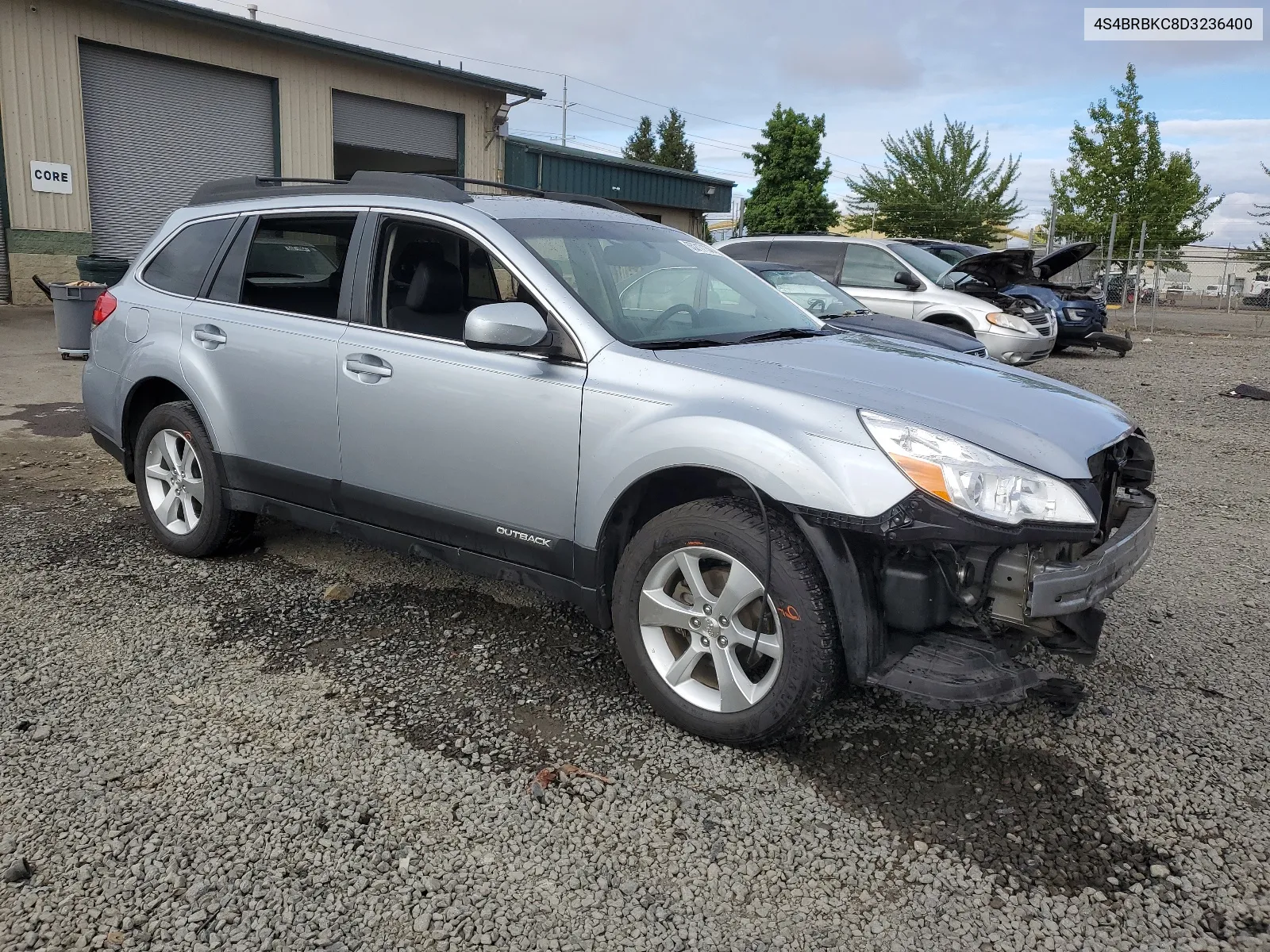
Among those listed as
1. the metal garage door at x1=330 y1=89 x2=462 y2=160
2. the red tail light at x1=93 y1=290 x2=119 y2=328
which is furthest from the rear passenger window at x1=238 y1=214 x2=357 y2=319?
the metal garage door at x1=330 y1=89 x2=462 y2=160

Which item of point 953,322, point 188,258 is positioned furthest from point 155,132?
point 188,258

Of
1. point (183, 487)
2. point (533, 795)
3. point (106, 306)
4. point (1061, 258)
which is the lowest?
point (533, 795)

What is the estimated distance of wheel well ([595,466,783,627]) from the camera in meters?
3.16

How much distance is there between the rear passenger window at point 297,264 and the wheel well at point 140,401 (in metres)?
0.62

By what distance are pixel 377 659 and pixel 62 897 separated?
1.47 meters

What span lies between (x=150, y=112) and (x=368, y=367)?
15511mm

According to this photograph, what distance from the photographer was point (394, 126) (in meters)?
20.2

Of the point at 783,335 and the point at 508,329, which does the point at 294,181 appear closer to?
the point at 508,329

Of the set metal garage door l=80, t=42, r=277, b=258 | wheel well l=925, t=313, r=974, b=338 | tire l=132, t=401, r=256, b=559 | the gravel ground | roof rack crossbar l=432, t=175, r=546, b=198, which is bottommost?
the gravel ground

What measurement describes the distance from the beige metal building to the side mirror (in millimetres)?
14950

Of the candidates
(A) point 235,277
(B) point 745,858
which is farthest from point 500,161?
(B) point 745,858

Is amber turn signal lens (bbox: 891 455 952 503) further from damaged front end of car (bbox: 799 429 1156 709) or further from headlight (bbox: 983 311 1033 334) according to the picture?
headlight (bbox: 983 311 1033 334)

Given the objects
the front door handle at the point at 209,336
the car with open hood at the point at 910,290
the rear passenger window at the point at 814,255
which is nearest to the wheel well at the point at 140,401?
the front door handle at the point at 209,336

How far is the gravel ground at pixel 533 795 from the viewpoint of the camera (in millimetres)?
2357
